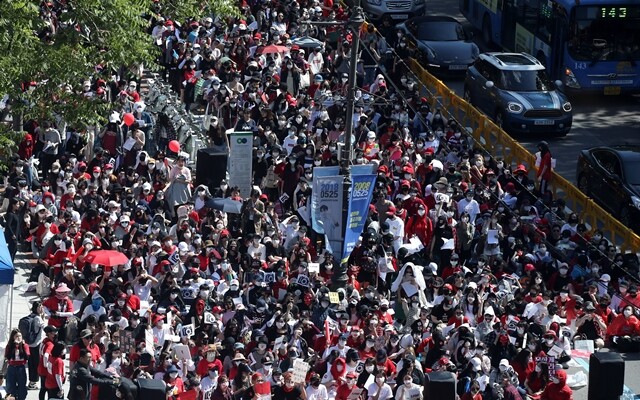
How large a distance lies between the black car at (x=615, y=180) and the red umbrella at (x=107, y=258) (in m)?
9.79

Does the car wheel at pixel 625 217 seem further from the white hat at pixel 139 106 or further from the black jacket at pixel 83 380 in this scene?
the black jacket at pixel 83 380

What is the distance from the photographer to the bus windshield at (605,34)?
36188mm

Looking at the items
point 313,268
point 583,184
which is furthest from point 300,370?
point 583,184

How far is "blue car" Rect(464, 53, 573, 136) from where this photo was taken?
35031 mm

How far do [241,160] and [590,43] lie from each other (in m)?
10.2

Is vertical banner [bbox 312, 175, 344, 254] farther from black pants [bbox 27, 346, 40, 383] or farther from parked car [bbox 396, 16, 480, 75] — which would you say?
parked car [bbox 396, 16, 480, 75]

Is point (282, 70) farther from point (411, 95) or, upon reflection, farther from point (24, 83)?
point (24, 83)

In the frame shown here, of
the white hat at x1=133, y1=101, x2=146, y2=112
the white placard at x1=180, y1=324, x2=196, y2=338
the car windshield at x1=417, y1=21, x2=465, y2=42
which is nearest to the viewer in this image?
the white placard at x1=180, y1=324, x2=196, y2=338

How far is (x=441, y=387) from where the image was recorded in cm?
2092

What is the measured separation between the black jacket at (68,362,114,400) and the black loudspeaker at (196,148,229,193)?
8.54m

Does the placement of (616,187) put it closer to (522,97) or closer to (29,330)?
(522,97)

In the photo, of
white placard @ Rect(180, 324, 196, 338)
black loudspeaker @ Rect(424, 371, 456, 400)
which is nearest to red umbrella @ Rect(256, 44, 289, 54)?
white placard @ Rect(180, 324, 196, 338)

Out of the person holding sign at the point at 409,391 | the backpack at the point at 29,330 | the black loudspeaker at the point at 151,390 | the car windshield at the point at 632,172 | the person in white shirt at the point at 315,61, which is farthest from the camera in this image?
the person in white shirt at the point at 315,61

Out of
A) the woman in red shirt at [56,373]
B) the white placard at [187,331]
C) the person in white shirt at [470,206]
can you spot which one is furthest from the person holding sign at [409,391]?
the person in white shirt at [470,206]
